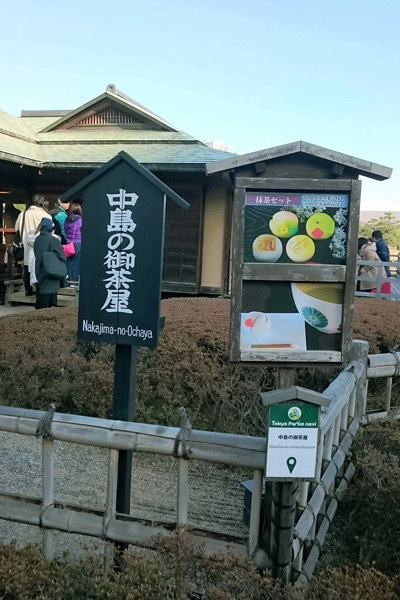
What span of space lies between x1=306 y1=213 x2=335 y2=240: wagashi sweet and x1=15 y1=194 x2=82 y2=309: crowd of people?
4.42 m

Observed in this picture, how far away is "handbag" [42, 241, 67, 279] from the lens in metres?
7.89

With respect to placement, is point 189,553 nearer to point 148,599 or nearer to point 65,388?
point 148,599

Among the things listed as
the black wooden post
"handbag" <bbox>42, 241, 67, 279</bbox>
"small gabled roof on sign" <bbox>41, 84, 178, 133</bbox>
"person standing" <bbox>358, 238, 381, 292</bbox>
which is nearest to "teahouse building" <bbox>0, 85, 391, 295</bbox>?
"small gabled roof on sign" <bbox>41, 84, 178, 133</bbox>

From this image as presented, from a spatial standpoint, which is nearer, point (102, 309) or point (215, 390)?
point (102, 309)

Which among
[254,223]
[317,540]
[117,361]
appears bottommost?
[317,540]

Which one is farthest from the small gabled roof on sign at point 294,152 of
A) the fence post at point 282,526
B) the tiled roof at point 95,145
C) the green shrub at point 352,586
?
the tiled roof at point 95,145

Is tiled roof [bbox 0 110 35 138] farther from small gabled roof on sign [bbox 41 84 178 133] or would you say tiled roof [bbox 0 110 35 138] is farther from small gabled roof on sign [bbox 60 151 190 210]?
small gabled roof on sign [bbox 60 151 190 210]

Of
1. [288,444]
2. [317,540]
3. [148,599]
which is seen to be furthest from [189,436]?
[317,540]

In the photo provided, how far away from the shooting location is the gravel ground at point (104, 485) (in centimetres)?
384

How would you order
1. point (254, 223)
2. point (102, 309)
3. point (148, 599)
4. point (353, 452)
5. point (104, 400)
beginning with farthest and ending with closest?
1. point (104, 400)
2. point (353, 452)
3. point (102, 309)
4. point (254, 223)
5. point (148, 599)

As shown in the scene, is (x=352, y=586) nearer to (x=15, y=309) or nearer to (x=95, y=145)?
(x=15, y=309)

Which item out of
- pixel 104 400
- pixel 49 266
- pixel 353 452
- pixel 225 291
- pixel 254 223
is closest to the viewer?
pixel 254 223

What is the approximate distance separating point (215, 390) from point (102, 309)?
8.38 feet

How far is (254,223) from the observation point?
2736mm
